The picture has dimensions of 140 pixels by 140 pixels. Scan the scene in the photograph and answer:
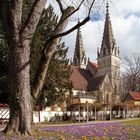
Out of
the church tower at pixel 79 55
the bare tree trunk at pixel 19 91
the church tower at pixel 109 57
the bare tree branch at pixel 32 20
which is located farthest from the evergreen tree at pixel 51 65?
the church tower at pixel 79 55

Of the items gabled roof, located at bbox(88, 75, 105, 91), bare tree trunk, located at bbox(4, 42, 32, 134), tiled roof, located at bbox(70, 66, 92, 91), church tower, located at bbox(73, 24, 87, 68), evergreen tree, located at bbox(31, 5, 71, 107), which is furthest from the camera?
church tower, located at bbox(73, 24, 87, 68)

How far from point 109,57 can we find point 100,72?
556 cm

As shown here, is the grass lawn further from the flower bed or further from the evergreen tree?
the evergreen tree

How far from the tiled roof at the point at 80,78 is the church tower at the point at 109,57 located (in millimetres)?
8298

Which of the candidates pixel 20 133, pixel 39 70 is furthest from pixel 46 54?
pixel 20 133

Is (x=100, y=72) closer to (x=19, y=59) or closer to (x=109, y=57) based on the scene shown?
(x=109, y=57)

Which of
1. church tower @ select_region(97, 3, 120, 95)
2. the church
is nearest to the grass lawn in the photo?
the church

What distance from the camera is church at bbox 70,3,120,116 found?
8969 cm

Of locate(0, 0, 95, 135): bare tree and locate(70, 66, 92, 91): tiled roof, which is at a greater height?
locate(70, 66, 92, 91): tiled roof

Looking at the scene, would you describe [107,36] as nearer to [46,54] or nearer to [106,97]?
[106,97]

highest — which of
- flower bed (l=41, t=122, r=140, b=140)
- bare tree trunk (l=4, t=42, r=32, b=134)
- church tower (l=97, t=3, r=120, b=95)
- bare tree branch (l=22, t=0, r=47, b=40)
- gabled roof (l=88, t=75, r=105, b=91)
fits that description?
church tower (l=97, t=3, r=120, b=95)

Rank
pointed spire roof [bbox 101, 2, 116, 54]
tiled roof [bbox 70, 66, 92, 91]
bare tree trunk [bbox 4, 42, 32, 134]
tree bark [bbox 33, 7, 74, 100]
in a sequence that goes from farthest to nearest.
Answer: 1. pointed spire roof [bbox 101, 2, 116, 54]
2. tiled roof [bbox 70, 66, 92, 91]
3. tree bark [bbox 33, 7, 74, 100]
4. bare tree trunk [bbox 4, 42, 32, 134]

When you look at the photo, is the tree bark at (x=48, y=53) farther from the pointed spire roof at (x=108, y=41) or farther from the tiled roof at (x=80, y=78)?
the pointed spire roof at (x=108, y=41)

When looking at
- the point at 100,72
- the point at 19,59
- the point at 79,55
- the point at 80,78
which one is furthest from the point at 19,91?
the point at 79,55
